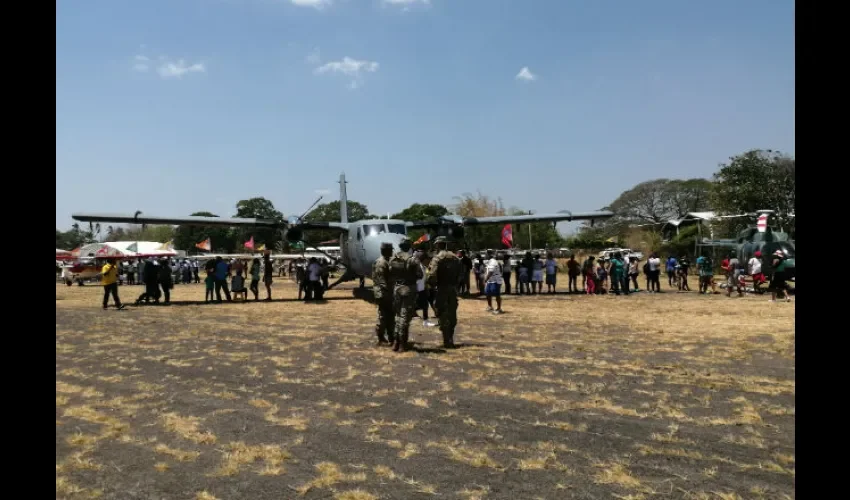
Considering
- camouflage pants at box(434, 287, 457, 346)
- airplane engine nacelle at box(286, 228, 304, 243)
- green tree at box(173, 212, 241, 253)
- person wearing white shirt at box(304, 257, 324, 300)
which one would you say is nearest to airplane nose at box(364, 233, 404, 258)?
person wearing white shirt at box(304, 257, 324, 300)

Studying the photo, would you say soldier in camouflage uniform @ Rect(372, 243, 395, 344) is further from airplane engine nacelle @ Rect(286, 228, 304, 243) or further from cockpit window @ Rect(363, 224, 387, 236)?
airplane engine nacelle @ Rect(286, 228, 304, 243)

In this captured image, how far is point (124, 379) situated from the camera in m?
8.02

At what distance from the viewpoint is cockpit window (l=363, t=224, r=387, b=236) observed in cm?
1956

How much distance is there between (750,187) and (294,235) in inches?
1062

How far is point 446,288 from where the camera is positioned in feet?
33.7

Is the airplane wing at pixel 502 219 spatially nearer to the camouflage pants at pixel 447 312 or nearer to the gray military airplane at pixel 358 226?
the gray military airplane at pixel 358 226

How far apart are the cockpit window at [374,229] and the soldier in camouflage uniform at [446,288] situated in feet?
30.9

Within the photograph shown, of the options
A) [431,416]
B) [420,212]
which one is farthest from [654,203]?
[431,416]

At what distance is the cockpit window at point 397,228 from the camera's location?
19.8m

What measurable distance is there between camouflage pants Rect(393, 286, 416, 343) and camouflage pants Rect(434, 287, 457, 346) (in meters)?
0.54

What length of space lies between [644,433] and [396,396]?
275cm

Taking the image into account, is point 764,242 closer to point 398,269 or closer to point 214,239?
point 398,269
